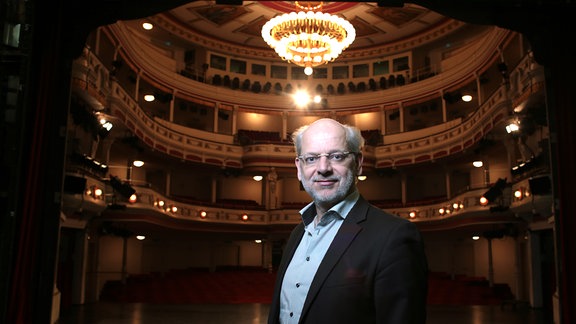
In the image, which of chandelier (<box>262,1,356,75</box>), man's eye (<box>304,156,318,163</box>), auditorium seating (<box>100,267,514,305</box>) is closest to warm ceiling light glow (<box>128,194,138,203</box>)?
auditorium seating (<box>100,267,514,305</box>)

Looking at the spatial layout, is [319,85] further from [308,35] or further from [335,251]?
[335,251]

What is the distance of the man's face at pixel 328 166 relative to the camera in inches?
85.2

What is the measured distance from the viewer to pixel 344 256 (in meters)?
2.04

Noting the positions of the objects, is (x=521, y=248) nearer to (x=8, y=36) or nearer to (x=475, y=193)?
(x=475, y=193)

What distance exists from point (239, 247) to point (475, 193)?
13.9 metres

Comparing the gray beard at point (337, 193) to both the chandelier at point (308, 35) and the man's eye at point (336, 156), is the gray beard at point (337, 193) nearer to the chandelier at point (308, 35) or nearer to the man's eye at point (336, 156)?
the man's eye at point (336, 156)

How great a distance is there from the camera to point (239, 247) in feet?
89.2

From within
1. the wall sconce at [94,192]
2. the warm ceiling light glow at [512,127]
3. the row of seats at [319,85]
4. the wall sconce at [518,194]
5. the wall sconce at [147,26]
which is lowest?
the wall sconce at [94,192]

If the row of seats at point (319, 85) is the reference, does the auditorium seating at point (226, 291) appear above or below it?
below

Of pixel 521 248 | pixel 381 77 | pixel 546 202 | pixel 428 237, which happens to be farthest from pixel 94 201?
pixel 381 77

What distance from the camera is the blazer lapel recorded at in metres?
2.04

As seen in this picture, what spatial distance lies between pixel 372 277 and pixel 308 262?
33cm

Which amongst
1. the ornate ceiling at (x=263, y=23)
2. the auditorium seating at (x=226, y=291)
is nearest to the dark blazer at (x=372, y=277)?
the auditorium seating at (x=226, y=291)

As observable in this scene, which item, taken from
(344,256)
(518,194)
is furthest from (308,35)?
(344,256)
